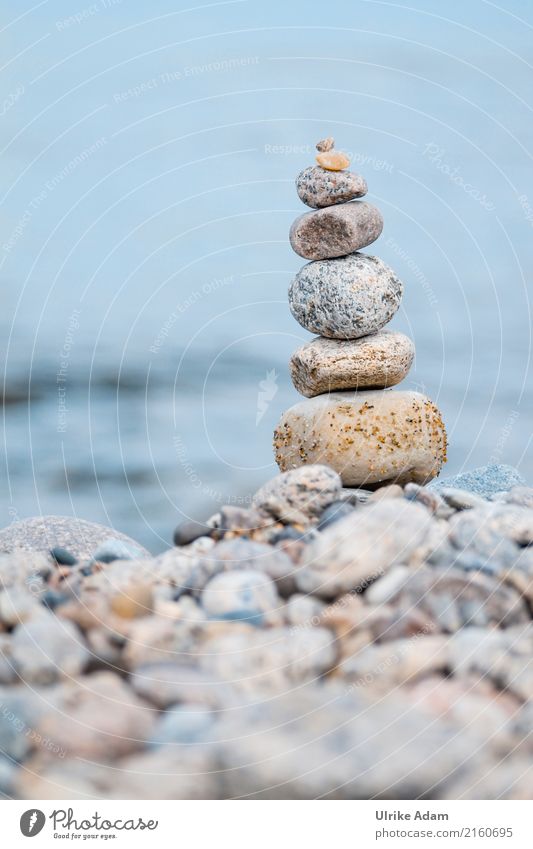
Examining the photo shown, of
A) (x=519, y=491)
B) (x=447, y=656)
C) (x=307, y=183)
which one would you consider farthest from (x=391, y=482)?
A: (x=447, y=656)

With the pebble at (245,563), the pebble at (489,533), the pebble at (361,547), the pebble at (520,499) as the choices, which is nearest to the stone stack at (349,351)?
the pebble at (520,499)

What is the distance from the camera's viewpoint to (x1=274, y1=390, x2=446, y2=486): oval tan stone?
8.80 meters

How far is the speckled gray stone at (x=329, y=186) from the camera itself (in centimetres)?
866

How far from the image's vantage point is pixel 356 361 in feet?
29.1

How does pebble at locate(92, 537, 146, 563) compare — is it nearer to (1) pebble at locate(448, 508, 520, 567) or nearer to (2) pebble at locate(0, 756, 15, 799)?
(2) pebble at locate(0, 756, 15, 799)

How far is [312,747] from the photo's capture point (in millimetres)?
5016

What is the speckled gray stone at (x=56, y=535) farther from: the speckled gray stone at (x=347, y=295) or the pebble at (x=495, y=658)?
the pebble at (x=495, y=658)

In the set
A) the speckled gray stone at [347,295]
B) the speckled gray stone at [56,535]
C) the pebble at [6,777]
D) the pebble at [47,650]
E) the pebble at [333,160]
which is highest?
the pebble at [333,160]

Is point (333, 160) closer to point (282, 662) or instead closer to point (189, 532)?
point (189, 532)

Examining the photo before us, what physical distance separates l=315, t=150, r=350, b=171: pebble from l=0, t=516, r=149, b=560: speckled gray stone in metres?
3.40

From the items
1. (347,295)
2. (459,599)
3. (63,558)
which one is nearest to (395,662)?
(459,599)

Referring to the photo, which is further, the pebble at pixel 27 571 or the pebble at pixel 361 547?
the pebble at pixel 27 571

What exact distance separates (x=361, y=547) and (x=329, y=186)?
362 cm

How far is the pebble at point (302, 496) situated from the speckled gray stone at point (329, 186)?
269 centimetres
